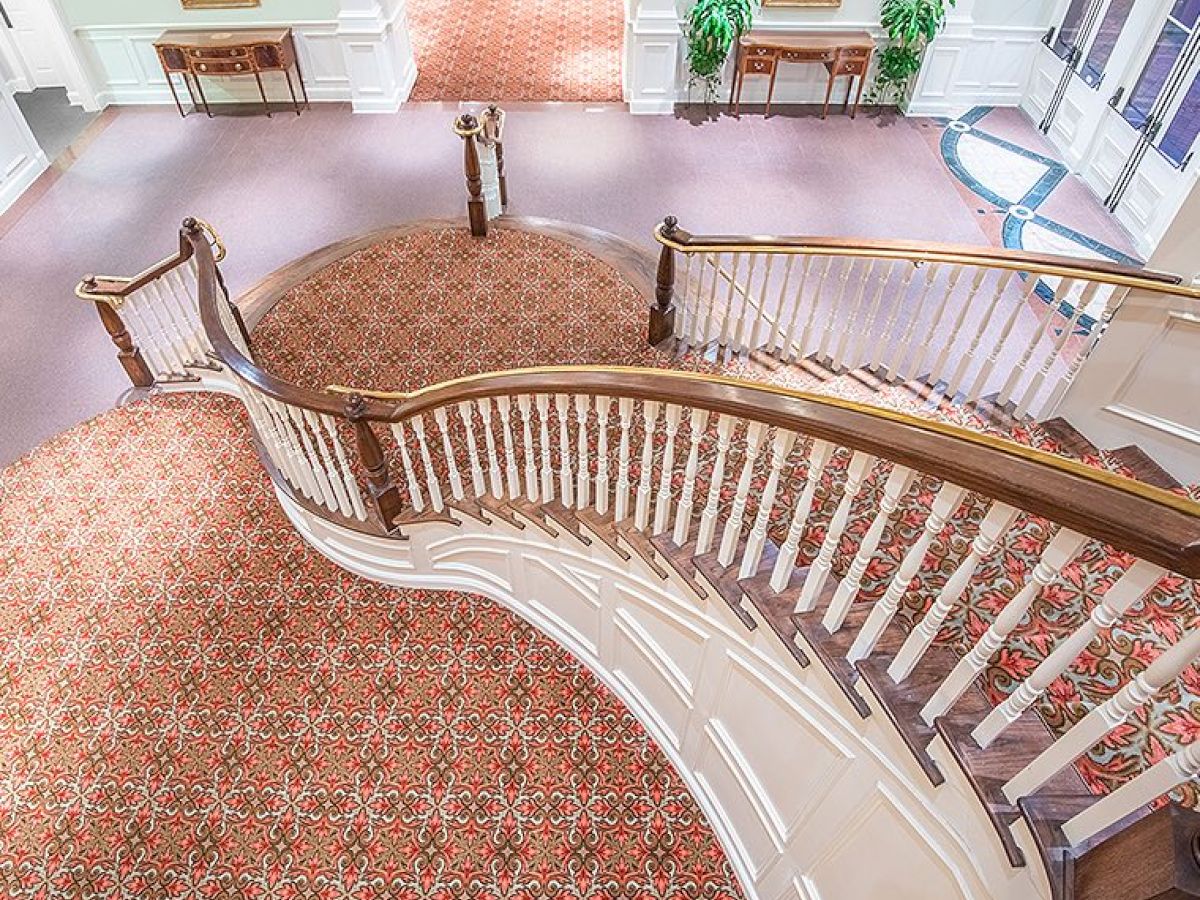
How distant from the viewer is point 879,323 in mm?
5254

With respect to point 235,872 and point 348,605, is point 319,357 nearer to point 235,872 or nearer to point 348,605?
point 348,605

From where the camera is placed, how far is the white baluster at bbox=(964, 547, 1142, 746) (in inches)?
46.4

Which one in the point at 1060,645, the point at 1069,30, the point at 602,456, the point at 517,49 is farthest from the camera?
the point at 517,49

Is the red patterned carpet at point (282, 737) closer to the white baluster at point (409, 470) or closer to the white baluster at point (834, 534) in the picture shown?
the white baluster at point (409, 470)

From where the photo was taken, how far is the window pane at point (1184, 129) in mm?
5562

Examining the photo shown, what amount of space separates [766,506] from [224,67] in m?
7.72

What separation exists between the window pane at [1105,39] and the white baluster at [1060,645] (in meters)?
7.21

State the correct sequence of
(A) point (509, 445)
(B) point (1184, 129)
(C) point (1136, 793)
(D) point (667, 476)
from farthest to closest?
(B) point (1184, 129)
(A) point (509, 445)
(D) point (667, 476)
(C) point (1136, 793)

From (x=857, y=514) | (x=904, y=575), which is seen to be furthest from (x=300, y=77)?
(x=904, y=575)

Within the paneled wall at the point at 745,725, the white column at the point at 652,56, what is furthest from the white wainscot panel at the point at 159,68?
the paneled wall at the point at 745,725

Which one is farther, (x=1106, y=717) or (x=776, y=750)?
(x=776, y=750)

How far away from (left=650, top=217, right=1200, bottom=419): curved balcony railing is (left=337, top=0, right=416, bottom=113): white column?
422 cm

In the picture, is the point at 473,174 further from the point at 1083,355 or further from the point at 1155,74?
the point at 1155,74

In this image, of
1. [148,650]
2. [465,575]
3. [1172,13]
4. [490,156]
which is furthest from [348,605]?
[1172,13]
